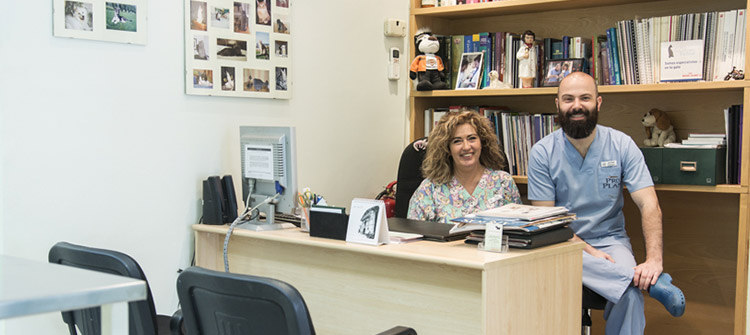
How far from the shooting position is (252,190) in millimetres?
3006

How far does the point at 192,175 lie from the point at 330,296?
2.68 feet

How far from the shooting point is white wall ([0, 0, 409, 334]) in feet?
8.23

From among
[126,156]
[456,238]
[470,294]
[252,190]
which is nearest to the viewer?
[470,294]

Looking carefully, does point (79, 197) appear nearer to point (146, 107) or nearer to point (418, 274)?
point (146, 107)

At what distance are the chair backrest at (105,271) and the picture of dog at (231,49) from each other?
1.24m

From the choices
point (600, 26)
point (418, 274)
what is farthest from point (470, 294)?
point (600, 26)

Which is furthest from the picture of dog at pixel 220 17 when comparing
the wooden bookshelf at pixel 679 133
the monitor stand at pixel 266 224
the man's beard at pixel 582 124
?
the man's beard at pixel 582 124

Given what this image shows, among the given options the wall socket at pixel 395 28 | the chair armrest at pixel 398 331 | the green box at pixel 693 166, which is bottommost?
the chair armrest at pixel 398 331

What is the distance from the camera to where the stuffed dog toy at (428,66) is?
3.90 m

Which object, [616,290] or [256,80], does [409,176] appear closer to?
[256,80]

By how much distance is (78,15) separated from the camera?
264cm

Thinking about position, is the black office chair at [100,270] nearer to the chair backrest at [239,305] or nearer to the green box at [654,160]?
the chair backrest at [239,305]

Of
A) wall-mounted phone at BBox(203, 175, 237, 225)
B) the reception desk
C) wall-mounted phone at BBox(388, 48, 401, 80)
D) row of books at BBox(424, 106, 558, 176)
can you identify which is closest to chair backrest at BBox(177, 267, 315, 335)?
the reception desk

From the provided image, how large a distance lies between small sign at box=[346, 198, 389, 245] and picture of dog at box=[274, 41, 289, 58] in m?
1.11
